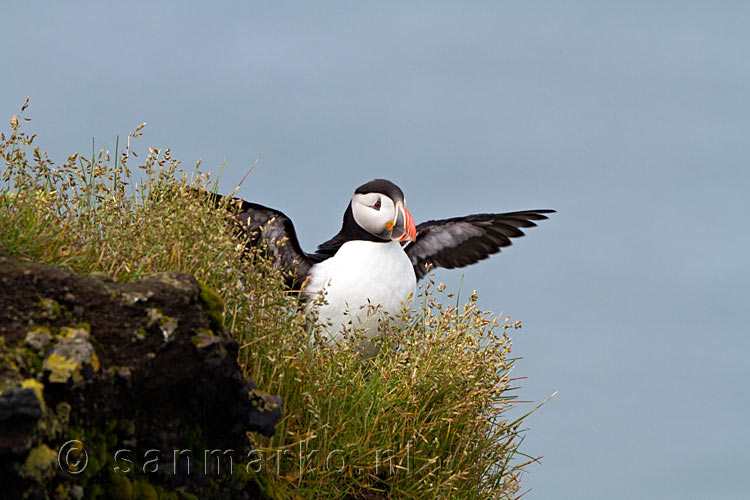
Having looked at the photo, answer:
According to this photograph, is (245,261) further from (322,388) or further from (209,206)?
(322,388)

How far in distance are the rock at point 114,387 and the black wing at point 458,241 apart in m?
5.32

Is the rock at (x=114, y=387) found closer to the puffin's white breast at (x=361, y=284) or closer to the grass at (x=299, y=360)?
the grass at (x=299, y=360)

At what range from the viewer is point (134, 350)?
13.4 ft

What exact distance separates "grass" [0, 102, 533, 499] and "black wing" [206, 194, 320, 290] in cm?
128

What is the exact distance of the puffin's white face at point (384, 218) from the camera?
27.8 feet

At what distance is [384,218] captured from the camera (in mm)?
8492

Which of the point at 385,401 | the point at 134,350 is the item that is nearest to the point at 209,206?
the point at 385,401

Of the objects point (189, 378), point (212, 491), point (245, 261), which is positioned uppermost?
point (245, 261)

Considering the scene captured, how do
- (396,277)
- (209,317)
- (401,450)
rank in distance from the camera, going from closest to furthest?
(209,317)
(401,450)
(396,277)

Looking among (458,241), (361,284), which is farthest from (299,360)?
(458,241)

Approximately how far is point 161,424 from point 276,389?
1609 millimetres

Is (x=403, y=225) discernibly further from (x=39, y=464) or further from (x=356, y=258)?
(x=39, y=464)

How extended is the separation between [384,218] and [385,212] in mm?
68

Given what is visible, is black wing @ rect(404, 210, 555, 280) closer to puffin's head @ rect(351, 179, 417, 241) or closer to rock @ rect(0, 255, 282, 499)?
puffin's head @ rect(351, 179, 417, 241)
